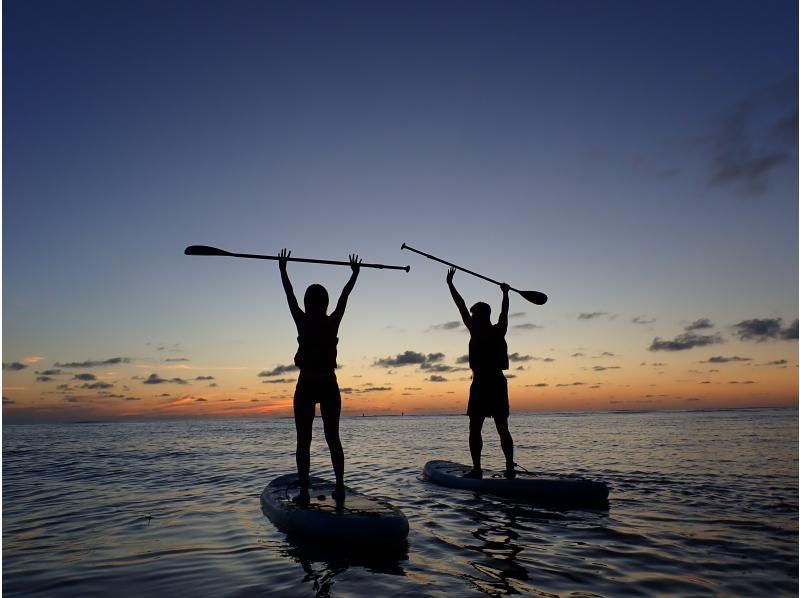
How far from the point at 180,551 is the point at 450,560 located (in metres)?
3.29

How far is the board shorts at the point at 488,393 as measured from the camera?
33.1 feet

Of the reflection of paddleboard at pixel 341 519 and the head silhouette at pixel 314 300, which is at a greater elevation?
the head silhouette at pixel 314 300

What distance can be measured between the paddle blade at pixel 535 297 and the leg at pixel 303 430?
23.0 ft

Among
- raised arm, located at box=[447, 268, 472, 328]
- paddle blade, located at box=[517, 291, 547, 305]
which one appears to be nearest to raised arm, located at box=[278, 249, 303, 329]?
raised arm, located at box=[447, 268, 472, 328]

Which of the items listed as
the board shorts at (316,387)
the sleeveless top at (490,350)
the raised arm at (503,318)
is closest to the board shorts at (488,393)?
the sleeveless top at (490,350)

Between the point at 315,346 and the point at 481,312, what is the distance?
3.95 meters

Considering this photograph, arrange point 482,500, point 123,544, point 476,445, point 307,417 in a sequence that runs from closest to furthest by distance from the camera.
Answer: point 123,544
point 307,417
point 482,500
point 476,445

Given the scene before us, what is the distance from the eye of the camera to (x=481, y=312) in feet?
33.0

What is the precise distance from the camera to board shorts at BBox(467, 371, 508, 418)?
33.1 feet

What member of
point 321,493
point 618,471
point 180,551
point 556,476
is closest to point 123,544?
point 180,551

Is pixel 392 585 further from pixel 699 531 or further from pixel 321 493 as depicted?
pixel 699 531

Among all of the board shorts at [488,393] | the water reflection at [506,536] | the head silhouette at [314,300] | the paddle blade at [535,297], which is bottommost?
the water reflection at [506,536]

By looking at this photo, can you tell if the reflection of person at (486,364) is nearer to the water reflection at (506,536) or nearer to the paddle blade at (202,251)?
the water reflection at (506,536)

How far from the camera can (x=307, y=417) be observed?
730 centimetres
